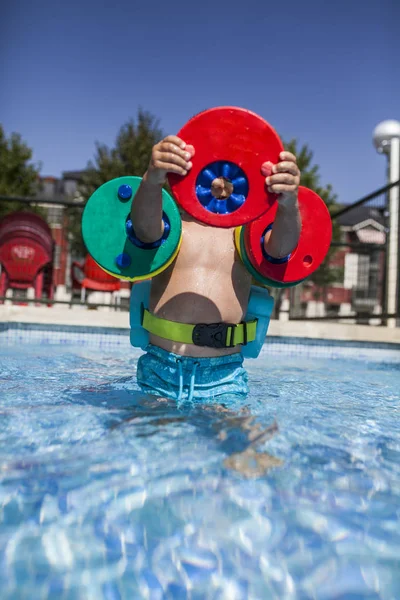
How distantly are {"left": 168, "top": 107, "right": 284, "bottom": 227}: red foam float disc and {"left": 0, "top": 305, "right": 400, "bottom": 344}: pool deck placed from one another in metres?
5.05

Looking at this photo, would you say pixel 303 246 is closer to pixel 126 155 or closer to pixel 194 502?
pixel 194 502

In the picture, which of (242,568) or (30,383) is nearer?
(242,568)

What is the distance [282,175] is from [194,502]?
1.24 metres

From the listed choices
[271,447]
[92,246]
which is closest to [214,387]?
[271,447]

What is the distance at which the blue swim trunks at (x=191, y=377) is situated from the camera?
234 centimetres

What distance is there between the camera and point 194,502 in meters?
1.28

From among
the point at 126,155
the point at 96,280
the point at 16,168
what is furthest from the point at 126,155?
the point at 96,280

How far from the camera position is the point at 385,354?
20.9 feet

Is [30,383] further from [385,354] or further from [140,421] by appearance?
[385,354]

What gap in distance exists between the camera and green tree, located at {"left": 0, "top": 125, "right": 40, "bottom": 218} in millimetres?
21875

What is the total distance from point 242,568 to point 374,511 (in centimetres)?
45

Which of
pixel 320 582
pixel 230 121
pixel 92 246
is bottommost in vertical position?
pixel 320 582

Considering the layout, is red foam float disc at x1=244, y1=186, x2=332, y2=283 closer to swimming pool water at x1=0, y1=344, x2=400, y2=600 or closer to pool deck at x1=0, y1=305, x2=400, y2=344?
swimming pool water at x1=0, y1=344, x2=400, y2=600

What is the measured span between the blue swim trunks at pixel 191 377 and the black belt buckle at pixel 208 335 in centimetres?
10
